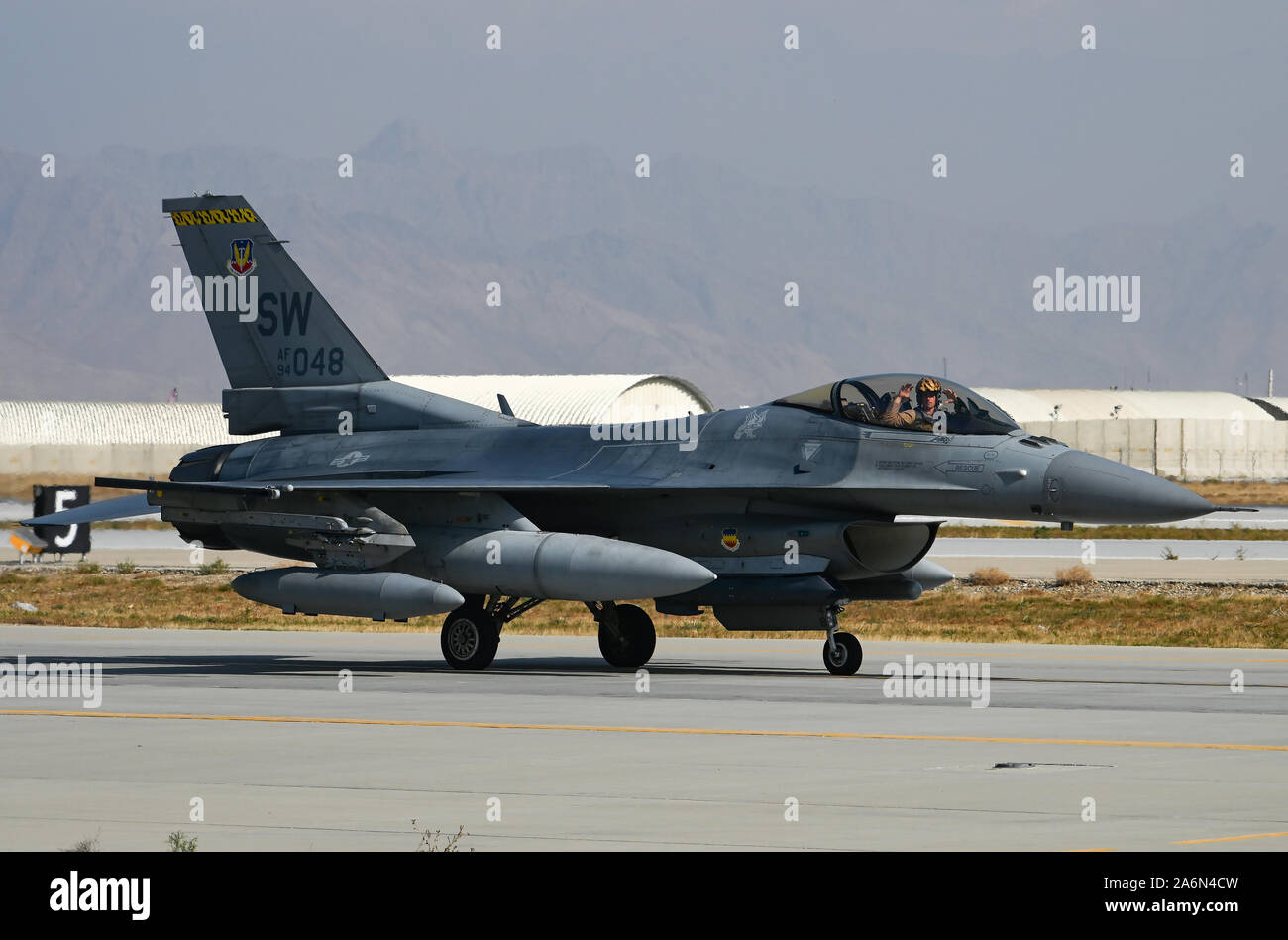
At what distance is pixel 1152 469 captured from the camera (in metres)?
103

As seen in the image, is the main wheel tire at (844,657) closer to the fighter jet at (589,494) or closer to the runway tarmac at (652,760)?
the fighter jet at (589,494)

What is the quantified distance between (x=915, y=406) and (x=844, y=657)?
298 centimetres

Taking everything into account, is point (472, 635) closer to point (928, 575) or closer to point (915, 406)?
point (928, 575)

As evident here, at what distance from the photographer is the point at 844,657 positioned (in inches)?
795

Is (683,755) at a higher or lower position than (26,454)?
lower

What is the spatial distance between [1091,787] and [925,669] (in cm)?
1003

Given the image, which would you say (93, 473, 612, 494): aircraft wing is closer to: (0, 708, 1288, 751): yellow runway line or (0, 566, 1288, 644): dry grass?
(0, 566, 1288, 644): dry grass

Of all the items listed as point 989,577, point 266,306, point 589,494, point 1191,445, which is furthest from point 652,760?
point 1191,445

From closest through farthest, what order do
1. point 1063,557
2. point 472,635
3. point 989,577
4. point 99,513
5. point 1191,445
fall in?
point 472,635 < point 99,513 < point 989,577 < point 1063,557 < point 1191,445

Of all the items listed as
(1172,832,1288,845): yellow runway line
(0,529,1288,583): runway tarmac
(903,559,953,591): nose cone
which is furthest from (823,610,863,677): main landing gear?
(0,529,1288,583): runway tarmac
